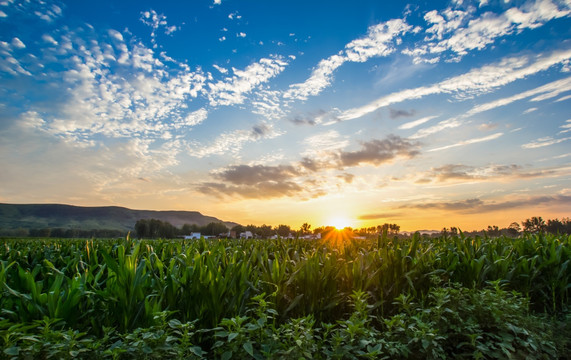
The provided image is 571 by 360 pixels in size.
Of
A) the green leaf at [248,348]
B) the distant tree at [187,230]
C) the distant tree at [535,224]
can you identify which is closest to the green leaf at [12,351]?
the green leaf at [248,348]

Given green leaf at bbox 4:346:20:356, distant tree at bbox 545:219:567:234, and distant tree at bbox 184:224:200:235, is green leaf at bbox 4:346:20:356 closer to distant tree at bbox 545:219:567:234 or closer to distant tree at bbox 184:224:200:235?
distant tree at bbox 545:219:567:234

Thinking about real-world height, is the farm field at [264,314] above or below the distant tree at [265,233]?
below

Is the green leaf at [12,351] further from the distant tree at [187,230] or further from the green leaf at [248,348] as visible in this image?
the distant tree at [187,230]

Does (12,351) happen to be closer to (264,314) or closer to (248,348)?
(248,348)

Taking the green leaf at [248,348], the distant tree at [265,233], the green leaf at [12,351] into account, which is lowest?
the green leaf at [248,348]

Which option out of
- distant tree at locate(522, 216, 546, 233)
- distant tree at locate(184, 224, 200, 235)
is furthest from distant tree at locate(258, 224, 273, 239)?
distant tree at locate(184, 224, 200, 235)

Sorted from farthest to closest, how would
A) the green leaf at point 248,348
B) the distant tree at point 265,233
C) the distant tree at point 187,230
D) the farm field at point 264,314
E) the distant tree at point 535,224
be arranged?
1. the distant tree at point 187,230
2. the distant tree at point 265,233
3. the distant tree at point 535,224
4. the farm field at point 264,314
5. the green leaf at point 248,348

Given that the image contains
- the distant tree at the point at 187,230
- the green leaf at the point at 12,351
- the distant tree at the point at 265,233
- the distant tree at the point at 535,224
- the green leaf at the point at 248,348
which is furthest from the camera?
the distant tree at the point at 187,230

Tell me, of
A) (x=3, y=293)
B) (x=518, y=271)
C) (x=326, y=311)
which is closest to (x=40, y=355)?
(x=3, y=293)

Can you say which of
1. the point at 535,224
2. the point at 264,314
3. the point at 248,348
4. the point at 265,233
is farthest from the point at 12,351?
the point at 265,233

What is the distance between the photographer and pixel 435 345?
2.98m

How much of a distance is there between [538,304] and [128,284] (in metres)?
6.56

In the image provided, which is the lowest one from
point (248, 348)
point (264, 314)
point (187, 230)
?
point (248, 348)

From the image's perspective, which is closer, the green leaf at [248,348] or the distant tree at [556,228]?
the green leaf at [248,348]
